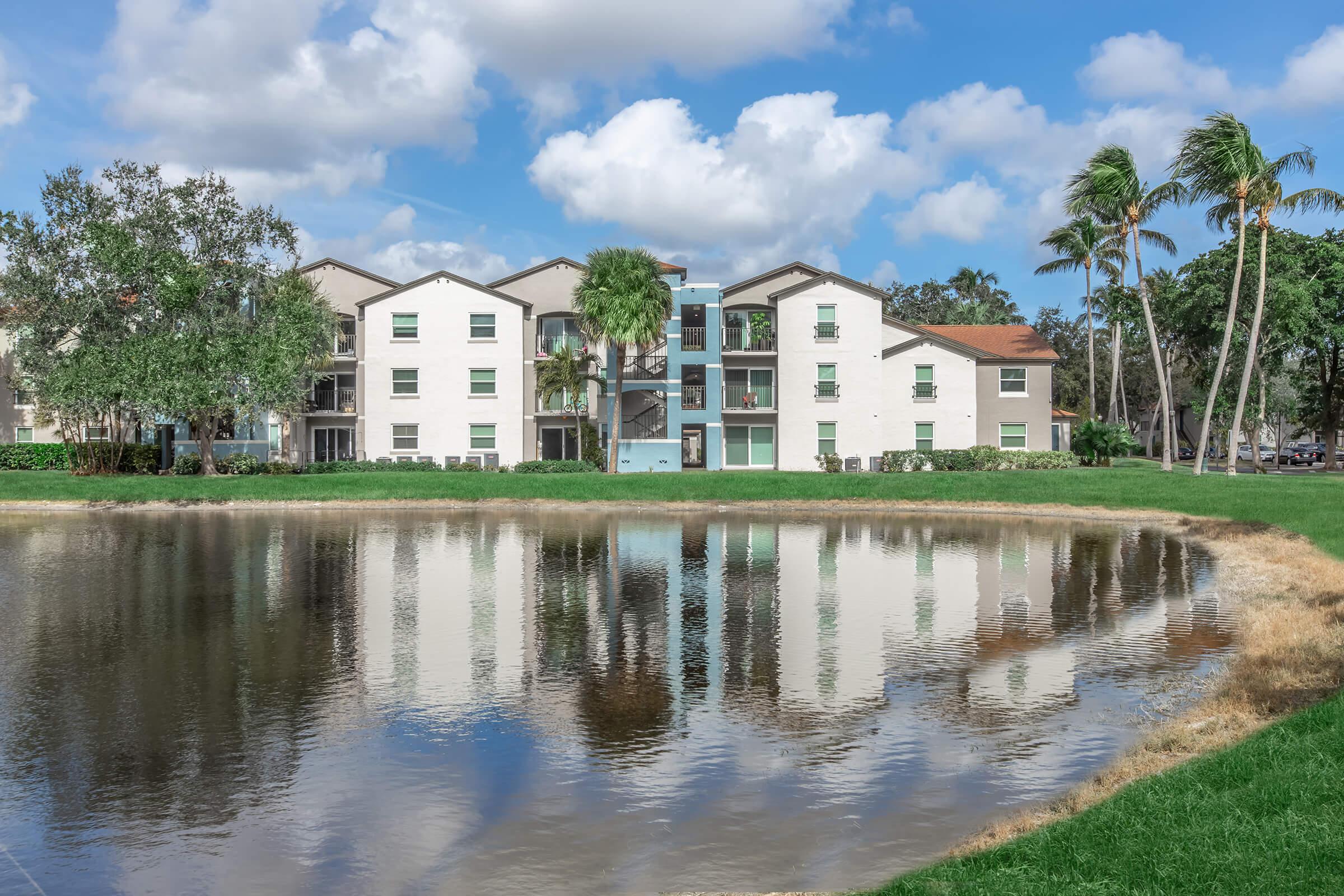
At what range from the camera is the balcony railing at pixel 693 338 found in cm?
5225

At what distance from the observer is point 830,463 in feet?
169

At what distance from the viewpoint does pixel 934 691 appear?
39.0 ft

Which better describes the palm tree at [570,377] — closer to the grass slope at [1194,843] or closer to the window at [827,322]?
the window at [827,322]

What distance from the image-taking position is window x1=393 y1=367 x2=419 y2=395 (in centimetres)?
5306

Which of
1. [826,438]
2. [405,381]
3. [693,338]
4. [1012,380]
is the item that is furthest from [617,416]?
[1012,380]

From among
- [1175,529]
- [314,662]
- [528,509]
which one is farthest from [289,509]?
[1175,529]

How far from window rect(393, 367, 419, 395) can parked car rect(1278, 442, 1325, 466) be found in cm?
5848

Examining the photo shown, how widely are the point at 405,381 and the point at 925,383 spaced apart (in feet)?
87.1

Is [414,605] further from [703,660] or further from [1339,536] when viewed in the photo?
[1339,536]

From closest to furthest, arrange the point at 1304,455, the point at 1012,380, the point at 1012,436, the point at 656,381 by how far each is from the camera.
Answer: the point at 656,381, the point at 1012,436, the point at 1012,380, the point at 1304,455

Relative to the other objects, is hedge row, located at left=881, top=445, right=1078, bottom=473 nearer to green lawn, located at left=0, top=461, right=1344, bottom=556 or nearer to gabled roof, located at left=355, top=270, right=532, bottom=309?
green lawn, located at left=0, top=461, right=1344, bottom=556

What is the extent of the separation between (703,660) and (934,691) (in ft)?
9.78

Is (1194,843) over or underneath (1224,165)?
underneath

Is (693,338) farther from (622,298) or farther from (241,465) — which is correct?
(241,465)
